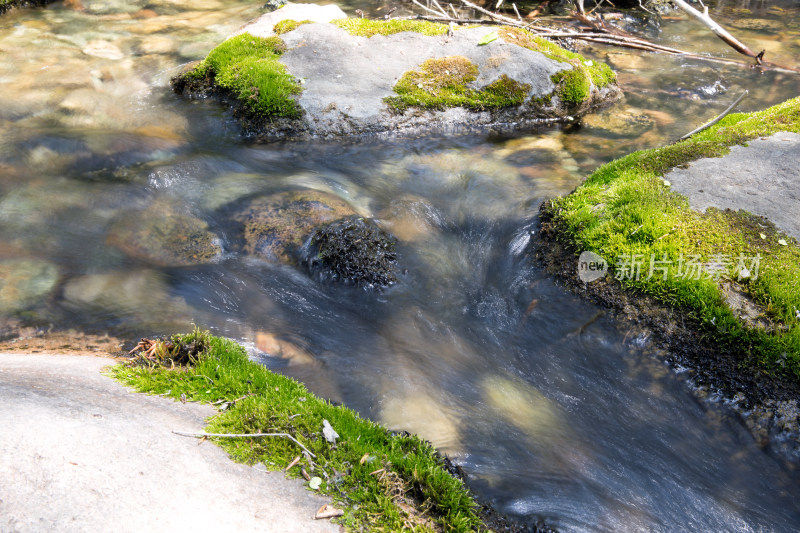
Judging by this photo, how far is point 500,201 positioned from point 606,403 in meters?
3.60

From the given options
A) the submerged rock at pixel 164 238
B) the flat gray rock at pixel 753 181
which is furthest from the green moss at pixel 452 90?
the submerged rock at pixel 164 238

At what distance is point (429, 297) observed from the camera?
235 inches

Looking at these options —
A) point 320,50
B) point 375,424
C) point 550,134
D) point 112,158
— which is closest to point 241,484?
point 375,424

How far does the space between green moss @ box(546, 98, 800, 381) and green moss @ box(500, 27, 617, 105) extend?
3.06 meters

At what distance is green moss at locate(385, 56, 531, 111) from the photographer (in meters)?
9.44

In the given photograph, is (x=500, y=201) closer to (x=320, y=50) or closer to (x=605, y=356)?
(x=605, y=356)

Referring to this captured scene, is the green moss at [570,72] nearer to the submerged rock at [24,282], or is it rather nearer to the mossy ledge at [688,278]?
the mossy ledge at [688,278]

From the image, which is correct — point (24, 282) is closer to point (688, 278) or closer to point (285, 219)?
point (285, 219)

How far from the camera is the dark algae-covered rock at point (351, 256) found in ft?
19.9

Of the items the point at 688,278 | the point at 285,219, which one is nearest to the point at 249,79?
the point at 285,219

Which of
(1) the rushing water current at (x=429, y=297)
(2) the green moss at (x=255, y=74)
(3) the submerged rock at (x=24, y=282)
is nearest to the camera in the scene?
(1) the rushing water current at (x=429, y=297)

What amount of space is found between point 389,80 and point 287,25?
286 centimetres

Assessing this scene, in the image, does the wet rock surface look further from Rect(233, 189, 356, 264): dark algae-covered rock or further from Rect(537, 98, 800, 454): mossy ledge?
Rect(233, 189, 356, 264): dark algae-covered rock

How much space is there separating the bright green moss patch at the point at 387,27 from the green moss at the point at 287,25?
0.65 m
